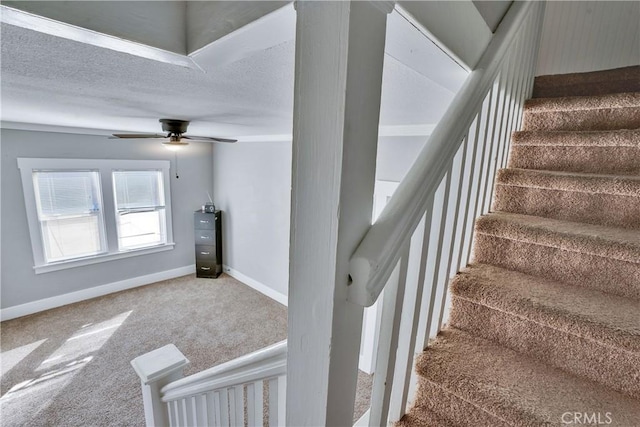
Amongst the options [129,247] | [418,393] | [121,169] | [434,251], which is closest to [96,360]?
[129,247]

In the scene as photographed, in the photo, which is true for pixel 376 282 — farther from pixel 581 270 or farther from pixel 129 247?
pixel 129 247

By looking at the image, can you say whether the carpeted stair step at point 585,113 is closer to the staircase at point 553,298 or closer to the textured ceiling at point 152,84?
the staircase at point 553,298

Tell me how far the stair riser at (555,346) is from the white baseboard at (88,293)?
4.83 metres

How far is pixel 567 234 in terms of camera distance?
112 cm

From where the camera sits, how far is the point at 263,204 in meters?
4.38

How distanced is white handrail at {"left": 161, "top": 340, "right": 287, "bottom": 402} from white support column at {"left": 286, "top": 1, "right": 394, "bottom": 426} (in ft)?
0.81

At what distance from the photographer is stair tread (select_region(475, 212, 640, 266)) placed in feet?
3.38

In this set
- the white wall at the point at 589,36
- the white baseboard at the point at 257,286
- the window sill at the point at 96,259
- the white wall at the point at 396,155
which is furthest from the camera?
the white baseboard at the point at 257,286

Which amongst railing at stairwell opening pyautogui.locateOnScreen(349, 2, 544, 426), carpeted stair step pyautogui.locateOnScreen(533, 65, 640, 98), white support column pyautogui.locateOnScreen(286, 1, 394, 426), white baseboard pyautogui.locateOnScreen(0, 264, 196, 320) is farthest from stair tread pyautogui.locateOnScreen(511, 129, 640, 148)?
white baseboard pyautogui.locateOnScreen(0, 264, 196, 320)

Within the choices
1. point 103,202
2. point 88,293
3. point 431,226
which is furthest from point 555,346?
point 88,293

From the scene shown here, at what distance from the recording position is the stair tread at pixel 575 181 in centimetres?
119

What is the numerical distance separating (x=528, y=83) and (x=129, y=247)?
5.12 m

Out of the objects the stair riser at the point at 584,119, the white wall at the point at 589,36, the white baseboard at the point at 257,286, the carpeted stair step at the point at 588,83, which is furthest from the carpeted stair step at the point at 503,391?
the white baseboard at the point at 257,286

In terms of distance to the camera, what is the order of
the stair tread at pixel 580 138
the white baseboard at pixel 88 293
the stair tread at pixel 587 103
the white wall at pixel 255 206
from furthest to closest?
the white wall at pixel 255 206 < the white baseboard at pixel 88 293 < the stair tread at pixel 587 103 < the stair tread at pixel 580 138
